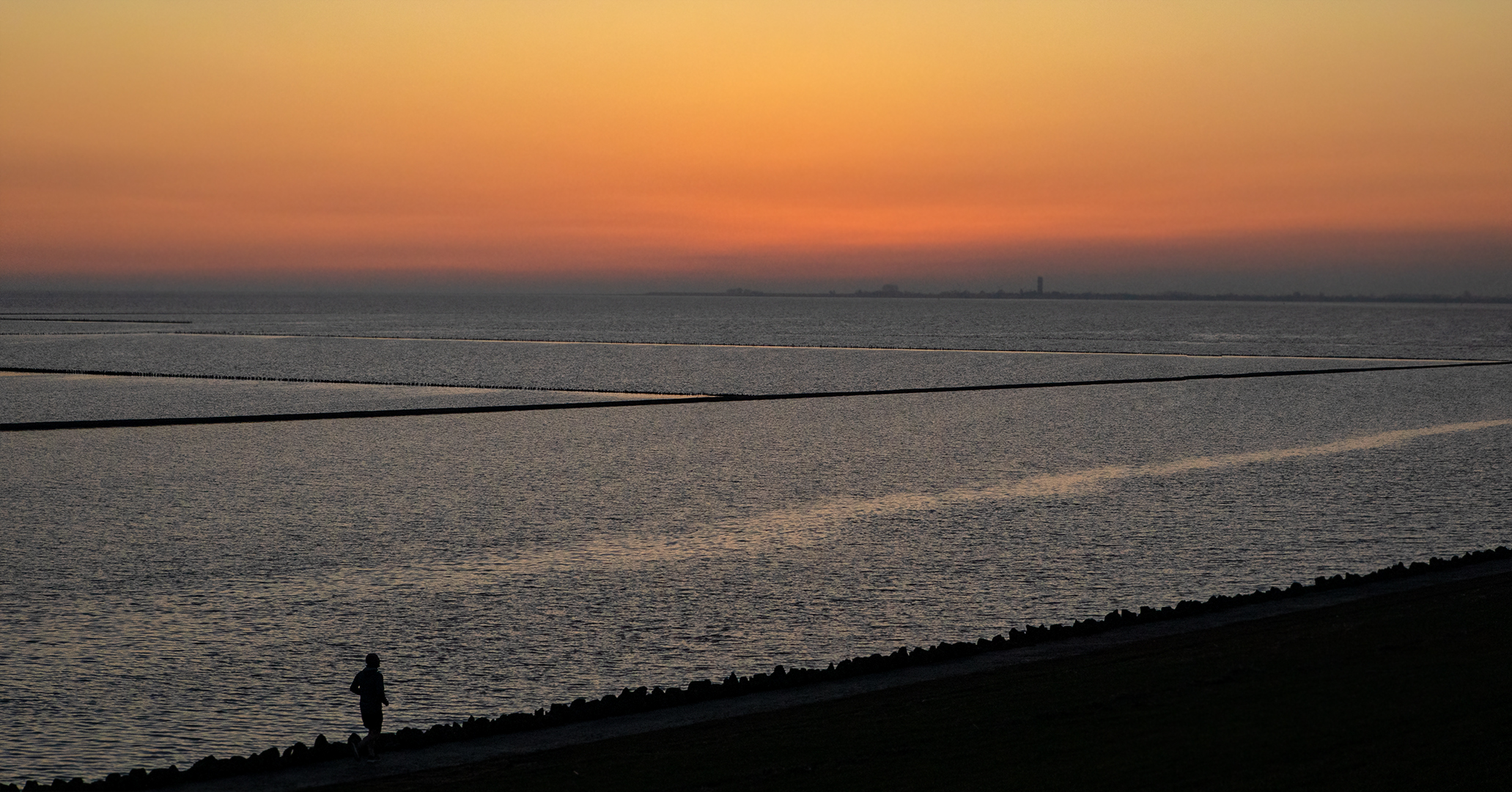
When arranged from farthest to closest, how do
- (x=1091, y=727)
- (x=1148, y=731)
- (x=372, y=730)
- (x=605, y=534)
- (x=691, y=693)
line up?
1. (x=605, y=534)
2. (x=691, y=693)
3. (x=372, y=730)
4. (x=1091, y=727)
5. (x=1148, y=731)

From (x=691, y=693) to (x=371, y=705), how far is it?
4.31 m

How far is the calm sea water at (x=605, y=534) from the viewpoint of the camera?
62.2ft

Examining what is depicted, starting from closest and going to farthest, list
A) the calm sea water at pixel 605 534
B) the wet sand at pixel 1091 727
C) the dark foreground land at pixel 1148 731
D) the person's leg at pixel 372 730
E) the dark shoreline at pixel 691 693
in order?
1. the dark foreground land at pixel 1148 731
2. the wet sand at pixel 1091 727
3. the dark shoreline at pixel 691 693
4. the person's leg at pixel 372 730
5. the calm sea water at pixel 605 534

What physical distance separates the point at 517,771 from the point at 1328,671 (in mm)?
8939

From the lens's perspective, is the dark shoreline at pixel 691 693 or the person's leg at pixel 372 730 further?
the person's leg at pixel 372 730

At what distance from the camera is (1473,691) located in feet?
43.7

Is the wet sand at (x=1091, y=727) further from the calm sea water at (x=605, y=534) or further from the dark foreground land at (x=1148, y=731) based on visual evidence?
the calm sea water at (x=605, y=534)

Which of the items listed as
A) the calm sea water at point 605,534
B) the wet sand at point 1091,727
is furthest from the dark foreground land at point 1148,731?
the calm sea water at point 605,534

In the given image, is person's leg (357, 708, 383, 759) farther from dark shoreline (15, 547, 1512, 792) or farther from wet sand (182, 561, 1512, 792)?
dark shoreline (15, 547, 1512, 792)

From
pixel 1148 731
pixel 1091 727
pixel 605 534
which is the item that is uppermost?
pixel 1148 731

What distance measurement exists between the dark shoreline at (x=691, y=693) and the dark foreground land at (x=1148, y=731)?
1254mm

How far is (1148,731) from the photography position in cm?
1361

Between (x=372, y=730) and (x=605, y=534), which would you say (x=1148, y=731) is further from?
(x=605, y=534)

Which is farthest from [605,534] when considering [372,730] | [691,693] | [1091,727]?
[1091,727]
